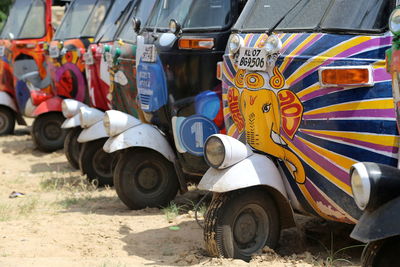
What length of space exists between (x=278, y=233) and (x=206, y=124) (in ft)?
5.06

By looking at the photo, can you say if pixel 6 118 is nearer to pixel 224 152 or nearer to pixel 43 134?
pixel 43 134

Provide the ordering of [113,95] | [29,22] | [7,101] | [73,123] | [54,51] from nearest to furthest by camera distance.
→ [113,95] < [73,123] < [54,51] < [29,22] < [7,101]

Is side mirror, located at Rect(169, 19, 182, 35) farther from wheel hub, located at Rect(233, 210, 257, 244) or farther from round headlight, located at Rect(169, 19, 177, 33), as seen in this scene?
wheel hub, located at Rect(233, 210, 257, 244)

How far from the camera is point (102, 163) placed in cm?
845

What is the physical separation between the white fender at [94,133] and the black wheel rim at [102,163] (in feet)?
1.22

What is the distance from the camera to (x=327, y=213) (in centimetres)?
477

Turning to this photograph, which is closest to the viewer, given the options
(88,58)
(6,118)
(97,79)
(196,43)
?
(196,43)

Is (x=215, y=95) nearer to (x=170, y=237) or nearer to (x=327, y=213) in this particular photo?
(x=170, y=237)

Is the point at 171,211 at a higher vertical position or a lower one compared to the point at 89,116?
lower

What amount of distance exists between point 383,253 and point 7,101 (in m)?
10.4

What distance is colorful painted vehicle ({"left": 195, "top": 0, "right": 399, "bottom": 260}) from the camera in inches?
172

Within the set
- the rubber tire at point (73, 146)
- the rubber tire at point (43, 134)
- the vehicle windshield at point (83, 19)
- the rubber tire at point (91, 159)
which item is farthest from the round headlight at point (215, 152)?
the rubber tire at point (43, 134)

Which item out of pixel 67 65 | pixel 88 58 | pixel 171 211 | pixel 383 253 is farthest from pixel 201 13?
pixel 67 65

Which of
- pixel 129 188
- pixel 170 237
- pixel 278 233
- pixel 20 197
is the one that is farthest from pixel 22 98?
pixel 278 233
